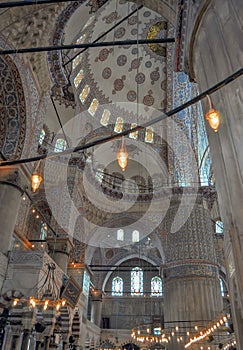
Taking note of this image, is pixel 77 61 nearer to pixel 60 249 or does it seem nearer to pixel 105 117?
pixel 105 117

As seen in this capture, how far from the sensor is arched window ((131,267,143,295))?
2248 centimetres

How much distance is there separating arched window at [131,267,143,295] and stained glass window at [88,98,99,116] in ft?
38.8

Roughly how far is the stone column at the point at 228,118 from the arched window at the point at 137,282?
62.7 ft

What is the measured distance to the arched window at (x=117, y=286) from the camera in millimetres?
22438

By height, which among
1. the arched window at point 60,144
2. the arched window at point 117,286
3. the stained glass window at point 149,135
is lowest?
the arched window at point 117,286

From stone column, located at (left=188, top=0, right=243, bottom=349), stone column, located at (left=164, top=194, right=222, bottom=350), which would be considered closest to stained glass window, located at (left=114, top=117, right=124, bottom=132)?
stone column, located at (left=164, top=194, right=222, bottom=350)

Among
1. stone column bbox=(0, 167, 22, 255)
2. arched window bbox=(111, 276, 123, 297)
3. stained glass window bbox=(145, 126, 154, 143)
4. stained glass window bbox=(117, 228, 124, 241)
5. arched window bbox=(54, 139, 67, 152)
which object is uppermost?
stained glass window bbox=(145, 126, 154, 143)

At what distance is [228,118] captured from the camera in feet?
13.6

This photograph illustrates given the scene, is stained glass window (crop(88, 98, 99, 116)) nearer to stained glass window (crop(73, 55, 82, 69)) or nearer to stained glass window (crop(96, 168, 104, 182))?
stained glass window (crop(73, 55, 82, 69))

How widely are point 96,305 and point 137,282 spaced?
3805 millimetres

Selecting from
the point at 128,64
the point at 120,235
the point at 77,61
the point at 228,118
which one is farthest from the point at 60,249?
the point at 128,64

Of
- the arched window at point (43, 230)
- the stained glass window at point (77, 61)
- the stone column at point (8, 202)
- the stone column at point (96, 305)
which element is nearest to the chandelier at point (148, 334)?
the stone column at point (96, 305)

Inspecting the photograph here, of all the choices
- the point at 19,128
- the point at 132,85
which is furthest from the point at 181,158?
the point at 19,128

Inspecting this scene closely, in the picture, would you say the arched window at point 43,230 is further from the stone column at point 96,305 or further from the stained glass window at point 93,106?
the stained glass window at point 93,106
